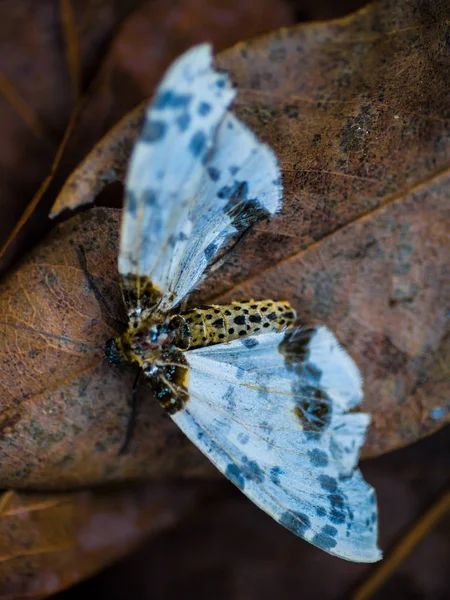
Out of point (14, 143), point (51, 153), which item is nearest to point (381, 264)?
point (51, 153)

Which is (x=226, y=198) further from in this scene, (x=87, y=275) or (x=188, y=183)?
(x=87, y=275)

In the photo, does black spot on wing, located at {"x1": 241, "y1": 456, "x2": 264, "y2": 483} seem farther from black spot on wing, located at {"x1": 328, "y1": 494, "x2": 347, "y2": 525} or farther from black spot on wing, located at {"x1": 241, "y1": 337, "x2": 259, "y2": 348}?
black spot on wing, located at {"x1": 241, "y1": 337, "x2": 259, "y2": 348}

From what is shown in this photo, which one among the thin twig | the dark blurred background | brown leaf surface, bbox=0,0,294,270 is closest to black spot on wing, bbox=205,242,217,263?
brown leaf surface, bbox=0,0,294,270

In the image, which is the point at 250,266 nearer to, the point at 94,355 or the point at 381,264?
the point at 381,264

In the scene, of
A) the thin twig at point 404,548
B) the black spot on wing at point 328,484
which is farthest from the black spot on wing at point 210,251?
A: the thin twig at point 404,548

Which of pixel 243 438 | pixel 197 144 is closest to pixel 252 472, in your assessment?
pixel 243 438

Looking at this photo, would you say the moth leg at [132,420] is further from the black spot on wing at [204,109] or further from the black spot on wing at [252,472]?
the black spot on wing at [204,109]
